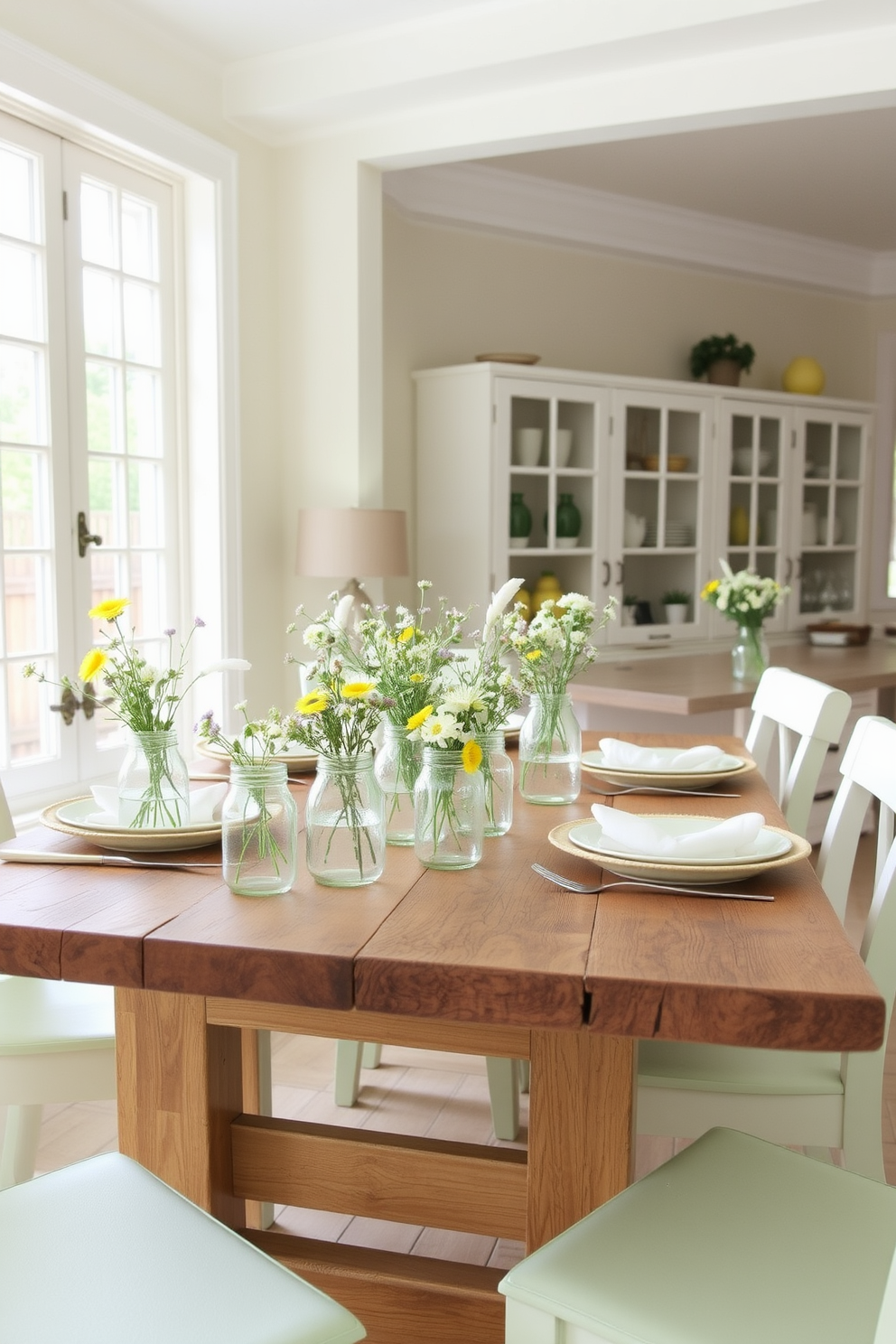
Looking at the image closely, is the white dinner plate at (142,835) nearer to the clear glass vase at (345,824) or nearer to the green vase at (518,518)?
the clear glass vase at (345,824)

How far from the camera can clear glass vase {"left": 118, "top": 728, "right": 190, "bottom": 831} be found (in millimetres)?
1575

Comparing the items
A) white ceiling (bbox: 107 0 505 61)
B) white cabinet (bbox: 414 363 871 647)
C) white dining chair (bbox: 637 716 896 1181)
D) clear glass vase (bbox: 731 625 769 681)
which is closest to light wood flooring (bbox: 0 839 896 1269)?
white dining chair (bbox: 637 716 896 1181)

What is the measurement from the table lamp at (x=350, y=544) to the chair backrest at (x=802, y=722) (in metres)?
1.64

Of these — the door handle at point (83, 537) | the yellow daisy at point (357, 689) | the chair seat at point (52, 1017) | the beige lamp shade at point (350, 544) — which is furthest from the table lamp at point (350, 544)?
the yellow daisy at point (357, 689)

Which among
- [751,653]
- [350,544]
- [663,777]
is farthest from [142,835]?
[751,653]

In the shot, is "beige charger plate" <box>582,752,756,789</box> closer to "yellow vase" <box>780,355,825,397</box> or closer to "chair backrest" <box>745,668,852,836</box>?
"chair backrest" <box>745,668,852,836</box>

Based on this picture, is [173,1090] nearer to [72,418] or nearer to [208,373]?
[72,418]

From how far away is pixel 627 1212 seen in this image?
4.02 feet

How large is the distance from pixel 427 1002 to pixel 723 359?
4.97 metres

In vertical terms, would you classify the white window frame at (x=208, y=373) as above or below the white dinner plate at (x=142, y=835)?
above

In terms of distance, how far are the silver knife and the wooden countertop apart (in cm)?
235

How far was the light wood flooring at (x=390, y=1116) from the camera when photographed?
2047mm

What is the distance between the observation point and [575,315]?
544 cm

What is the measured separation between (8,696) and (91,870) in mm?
1837
